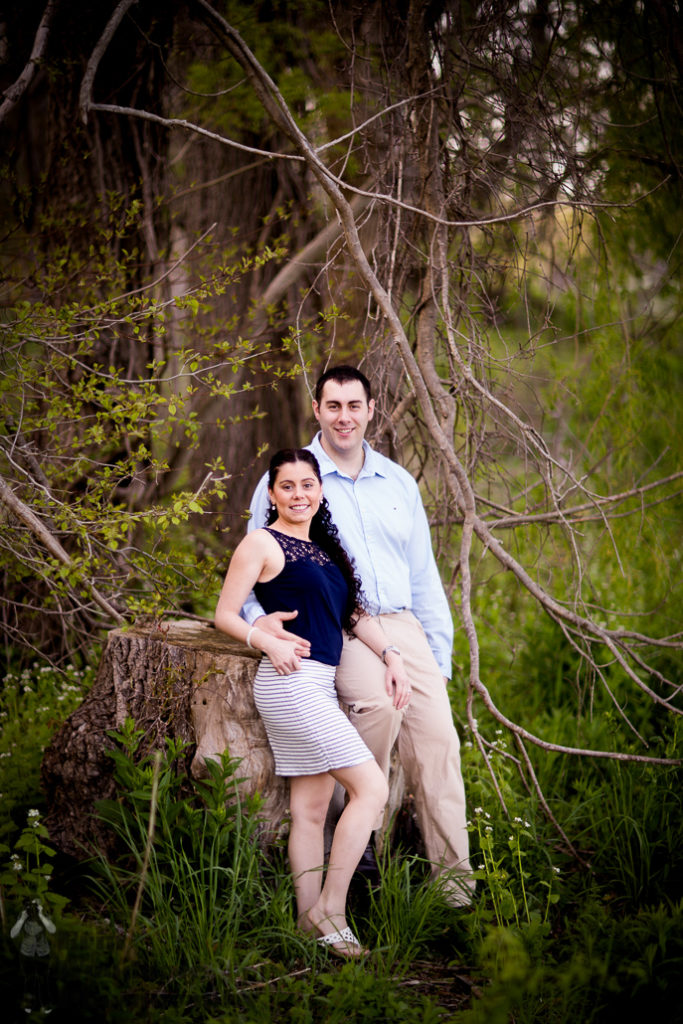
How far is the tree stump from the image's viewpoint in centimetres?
311

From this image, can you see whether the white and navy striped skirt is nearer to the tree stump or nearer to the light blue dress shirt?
the tree stump

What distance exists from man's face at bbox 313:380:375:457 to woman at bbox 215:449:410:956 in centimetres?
28

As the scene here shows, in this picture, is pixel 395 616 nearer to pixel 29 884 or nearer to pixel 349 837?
pixel 349 837

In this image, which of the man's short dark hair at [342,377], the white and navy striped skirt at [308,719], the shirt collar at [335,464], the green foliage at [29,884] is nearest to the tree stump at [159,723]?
the white and navy striped skirt at [308,719]

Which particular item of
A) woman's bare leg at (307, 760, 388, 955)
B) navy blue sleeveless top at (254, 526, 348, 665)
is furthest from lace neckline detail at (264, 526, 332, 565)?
woman's bare leg at (307, 760, 388, 955)

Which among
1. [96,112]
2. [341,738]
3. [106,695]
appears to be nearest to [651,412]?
[341,738]

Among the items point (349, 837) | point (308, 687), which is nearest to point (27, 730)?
point (308, 687)

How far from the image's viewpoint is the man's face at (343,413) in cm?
320

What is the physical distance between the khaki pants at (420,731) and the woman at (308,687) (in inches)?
3.3

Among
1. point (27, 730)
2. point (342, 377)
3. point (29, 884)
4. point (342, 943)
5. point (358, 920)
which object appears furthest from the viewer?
point (27, 730)

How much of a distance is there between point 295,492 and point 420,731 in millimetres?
1027

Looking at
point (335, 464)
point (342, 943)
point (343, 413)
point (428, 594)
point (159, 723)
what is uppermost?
point (343, 413)

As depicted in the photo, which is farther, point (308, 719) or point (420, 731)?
point (420, 731)

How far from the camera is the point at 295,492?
294 centimetres
